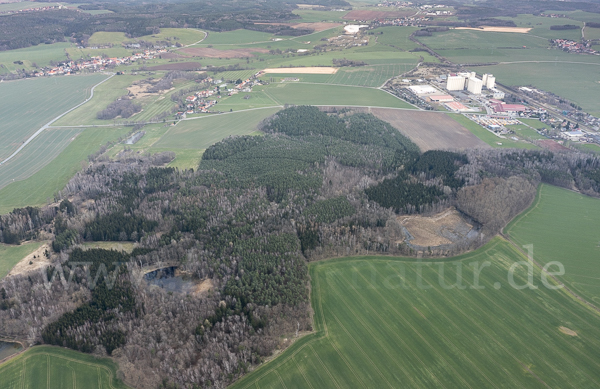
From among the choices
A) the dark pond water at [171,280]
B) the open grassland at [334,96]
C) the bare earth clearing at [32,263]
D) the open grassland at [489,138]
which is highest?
the open grassland at [334,96]

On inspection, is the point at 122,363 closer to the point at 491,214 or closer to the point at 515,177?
the point at 491,214

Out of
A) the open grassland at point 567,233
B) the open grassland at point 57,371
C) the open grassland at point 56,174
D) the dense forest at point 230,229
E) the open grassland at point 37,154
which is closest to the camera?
the open grassland at point 57,371

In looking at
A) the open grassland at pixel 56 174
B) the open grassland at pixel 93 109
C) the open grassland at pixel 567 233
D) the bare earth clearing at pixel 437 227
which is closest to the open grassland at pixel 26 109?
the open grassland at pixel 93 109

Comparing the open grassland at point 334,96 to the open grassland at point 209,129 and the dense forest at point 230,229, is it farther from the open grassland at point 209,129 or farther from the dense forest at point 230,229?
the dense forest at point 230,229

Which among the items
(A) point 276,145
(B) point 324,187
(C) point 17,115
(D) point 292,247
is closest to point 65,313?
(D) point 292,247

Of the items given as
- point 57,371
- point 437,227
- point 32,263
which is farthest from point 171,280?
point 437,227

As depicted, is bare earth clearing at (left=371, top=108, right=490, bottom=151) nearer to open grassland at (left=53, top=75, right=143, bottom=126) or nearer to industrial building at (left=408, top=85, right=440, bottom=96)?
industrial building at (left=408, top=85, right=440, bottom=96)
